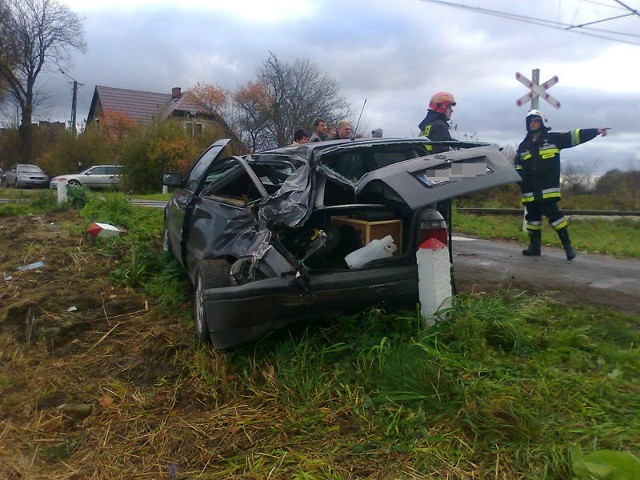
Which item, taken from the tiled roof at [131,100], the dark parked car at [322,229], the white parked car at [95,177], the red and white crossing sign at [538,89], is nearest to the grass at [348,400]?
the dark parked car at [322,229]

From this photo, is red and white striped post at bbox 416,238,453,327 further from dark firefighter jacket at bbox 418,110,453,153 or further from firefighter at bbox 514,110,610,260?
firefighter at bbox 514,110,610,260

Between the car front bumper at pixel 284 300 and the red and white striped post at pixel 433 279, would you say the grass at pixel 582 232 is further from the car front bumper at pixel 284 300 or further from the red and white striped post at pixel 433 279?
the car front bumper at pixel 284 300

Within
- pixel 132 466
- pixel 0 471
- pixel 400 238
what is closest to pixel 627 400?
pixel 400 238

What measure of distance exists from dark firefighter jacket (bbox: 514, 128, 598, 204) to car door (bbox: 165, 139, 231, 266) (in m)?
4.03

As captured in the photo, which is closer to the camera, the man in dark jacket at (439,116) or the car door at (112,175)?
the man in dark jacket at (439,116)

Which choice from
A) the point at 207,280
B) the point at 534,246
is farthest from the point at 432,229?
the point at 534,246

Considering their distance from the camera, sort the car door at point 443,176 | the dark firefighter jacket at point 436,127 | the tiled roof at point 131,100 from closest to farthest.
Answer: the car door at point 443,176 → the dark firefighter jacket at point 436,127 → the tiled roof at point 131,100

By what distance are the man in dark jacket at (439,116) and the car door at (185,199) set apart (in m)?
2.43

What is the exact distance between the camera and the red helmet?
260 inches

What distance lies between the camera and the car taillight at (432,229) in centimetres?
396

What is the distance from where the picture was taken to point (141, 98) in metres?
51.7

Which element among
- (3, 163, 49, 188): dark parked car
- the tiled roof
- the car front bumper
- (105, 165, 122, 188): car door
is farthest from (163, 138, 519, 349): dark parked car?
the tiled roof

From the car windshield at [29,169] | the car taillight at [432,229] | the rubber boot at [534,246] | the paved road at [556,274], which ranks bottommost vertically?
the paved road at [556,274]

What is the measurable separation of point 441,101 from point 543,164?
1687 millimetres
